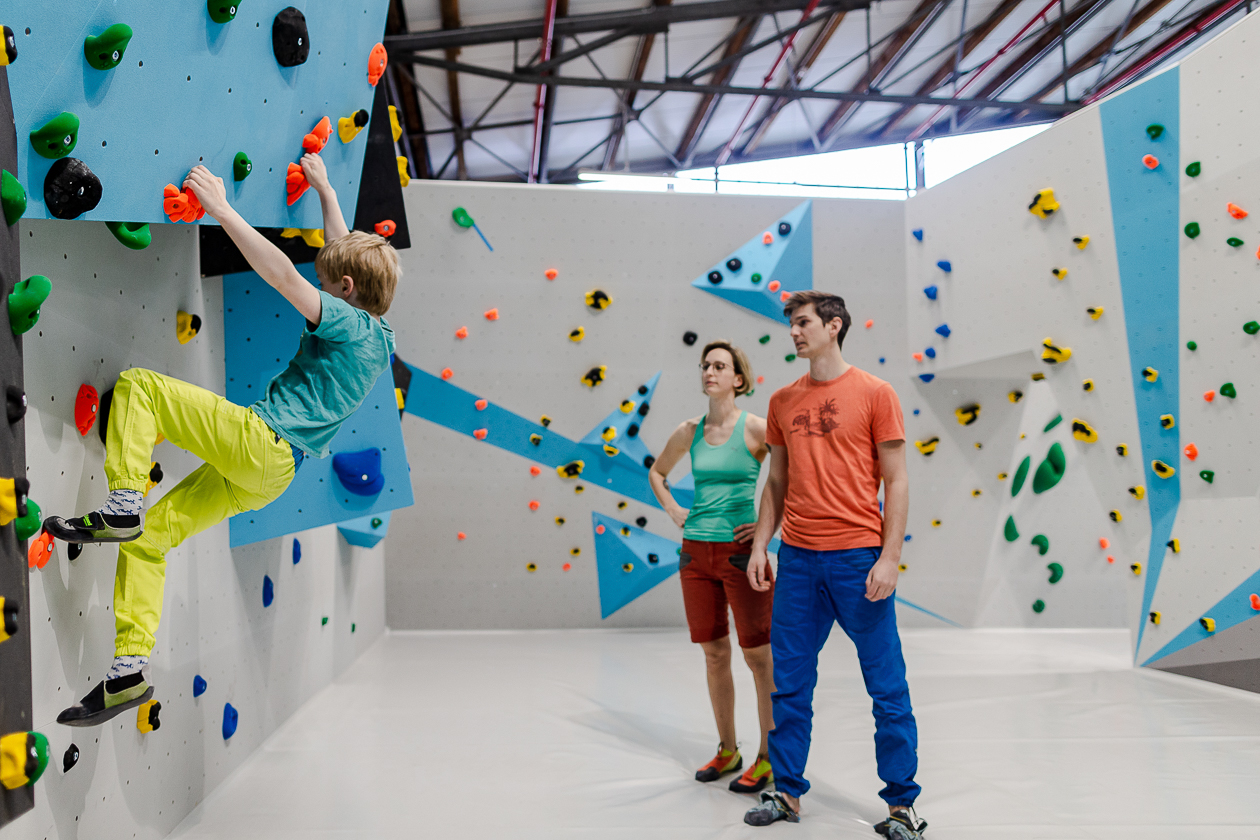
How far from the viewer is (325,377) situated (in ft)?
6.30

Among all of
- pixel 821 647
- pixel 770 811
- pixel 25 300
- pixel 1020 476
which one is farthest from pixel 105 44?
pixel 1020 476

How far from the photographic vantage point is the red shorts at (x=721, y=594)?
8.46 feet

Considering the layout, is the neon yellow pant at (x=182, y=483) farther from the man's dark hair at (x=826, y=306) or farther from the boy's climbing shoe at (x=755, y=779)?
the boy's climbing shoe at (x=755, y=779)

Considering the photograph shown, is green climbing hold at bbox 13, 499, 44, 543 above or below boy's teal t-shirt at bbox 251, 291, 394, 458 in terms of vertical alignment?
below

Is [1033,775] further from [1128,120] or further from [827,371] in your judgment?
[1128,120]

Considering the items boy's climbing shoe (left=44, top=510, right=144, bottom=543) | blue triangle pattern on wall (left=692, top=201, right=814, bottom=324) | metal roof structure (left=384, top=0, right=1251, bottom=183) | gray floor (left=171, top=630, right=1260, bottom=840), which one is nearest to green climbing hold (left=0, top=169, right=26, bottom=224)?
boy's climbing shoe (left=44, top=510, right=144, bottom=543)

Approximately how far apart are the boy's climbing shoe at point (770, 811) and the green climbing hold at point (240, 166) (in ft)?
6.75

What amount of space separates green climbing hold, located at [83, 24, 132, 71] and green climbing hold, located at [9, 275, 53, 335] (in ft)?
1.30

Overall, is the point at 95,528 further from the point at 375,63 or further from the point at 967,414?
the point at 967,414

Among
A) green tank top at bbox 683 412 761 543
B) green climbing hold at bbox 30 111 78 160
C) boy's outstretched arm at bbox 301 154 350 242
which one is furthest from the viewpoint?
green tank top at bbox 683 412 761 543

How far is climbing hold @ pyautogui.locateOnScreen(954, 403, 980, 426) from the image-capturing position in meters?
5.43

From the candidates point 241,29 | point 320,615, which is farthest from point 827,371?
point 320,615

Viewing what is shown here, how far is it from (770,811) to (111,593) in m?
1.74

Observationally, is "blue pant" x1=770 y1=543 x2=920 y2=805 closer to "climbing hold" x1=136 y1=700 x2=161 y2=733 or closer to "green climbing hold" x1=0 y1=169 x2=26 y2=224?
"climbing hold" x1=136 y1=700 x2=161 y2=733
